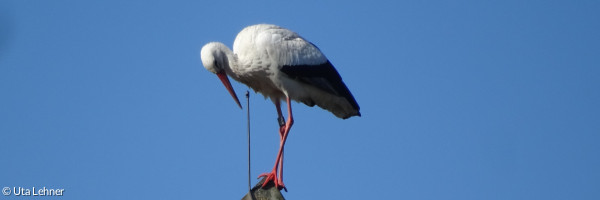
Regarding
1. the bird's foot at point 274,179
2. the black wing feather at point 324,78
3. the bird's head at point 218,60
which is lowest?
the bird's foot at point 274,179

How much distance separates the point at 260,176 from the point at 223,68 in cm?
137

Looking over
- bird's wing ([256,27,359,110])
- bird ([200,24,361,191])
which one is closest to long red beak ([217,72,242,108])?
bird ([200,24,361,191])

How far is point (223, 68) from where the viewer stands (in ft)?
32.8

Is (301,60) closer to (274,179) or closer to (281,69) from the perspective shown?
(281,69)

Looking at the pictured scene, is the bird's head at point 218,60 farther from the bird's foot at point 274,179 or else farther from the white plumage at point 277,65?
the bird's foot at point 274,179

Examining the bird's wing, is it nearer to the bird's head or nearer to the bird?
the bird

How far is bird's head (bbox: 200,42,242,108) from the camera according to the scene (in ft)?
32.3

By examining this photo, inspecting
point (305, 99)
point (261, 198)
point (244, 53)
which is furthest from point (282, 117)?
point (261, 198)

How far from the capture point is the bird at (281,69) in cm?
987

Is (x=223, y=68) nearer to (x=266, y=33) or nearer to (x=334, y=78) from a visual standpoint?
(x=266, y=33)

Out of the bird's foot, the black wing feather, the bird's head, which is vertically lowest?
the bird's foot

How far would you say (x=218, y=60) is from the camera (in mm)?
9875

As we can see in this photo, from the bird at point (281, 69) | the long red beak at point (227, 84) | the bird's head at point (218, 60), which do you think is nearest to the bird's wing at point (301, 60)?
the bird at point (281, 69)

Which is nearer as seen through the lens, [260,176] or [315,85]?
[260,176]
